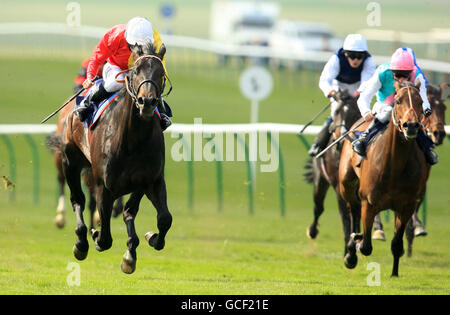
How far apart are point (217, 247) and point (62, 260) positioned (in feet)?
6.50

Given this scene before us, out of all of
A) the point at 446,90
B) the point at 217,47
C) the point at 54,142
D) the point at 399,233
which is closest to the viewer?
the point at 399,233

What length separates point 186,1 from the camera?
70.6 m

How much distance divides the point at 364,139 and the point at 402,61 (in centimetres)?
84

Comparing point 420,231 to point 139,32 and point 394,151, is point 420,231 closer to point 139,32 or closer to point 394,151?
point 394,151

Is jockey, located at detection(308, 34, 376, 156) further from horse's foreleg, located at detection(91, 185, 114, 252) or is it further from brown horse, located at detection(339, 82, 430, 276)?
horse's foreleg, located at detection(91, 185, 114, 252)

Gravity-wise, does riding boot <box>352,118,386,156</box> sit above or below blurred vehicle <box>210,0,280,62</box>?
above

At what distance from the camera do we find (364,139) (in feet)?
26.7

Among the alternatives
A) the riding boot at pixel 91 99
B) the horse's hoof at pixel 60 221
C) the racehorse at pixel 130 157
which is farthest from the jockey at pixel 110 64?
the horse's hoof at pixel 60 221

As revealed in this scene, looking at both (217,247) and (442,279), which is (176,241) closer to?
(217,247)

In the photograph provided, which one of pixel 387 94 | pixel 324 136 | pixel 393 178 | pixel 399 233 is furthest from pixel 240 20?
pixel 393 178

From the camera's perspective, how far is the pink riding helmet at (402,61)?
7.62 metres

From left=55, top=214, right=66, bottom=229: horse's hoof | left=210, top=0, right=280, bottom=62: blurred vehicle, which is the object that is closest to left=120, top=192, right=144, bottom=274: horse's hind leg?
left=55, top=214, right=66, bottom=229: horse's hoof

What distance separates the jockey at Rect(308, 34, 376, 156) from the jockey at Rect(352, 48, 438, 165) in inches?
28.6

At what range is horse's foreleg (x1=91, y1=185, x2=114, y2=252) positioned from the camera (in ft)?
23.3
